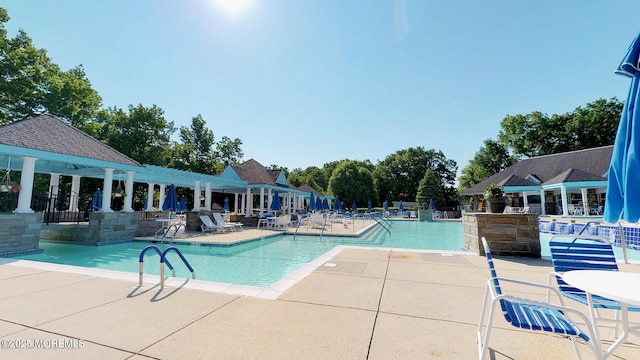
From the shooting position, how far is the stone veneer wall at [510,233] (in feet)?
20.6

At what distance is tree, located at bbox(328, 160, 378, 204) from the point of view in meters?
41.9

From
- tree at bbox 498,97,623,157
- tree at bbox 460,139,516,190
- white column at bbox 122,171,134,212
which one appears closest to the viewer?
white column at bbox 122,171,134,212

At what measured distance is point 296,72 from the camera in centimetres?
1237

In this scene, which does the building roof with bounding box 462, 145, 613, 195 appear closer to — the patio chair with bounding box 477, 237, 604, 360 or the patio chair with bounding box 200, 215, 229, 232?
the patio chair with bounding box 200, 215, 229, 232

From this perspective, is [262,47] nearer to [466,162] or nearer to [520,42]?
[520,42]

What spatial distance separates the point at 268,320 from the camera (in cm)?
295

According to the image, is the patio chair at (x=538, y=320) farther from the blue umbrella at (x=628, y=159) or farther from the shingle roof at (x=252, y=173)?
the shingle roof at (x=252, y=173)

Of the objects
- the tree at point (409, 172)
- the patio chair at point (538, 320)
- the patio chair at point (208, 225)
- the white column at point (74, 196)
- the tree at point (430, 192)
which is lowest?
the patio chair at point (208, 225)

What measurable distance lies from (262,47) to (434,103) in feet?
38.9

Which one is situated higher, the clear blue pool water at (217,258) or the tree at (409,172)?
the tree at (409,172)

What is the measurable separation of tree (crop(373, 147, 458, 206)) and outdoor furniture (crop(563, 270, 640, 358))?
48.3 metres

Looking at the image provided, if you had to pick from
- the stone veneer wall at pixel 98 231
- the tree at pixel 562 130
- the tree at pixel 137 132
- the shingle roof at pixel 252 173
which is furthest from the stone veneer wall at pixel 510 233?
the tree at pixel 562 130

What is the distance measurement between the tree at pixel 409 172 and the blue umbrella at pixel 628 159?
48.1 metres

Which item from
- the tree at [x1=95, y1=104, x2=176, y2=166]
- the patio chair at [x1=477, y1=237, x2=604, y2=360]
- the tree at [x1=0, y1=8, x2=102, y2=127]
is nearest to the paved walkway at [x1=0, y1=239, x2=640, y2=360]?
the patio chair at [x1=477, y1=237, x2=604, y2=360]
